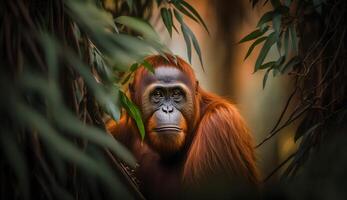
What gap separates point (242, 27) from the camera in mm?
4762

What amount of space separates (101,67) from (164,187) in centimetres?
123

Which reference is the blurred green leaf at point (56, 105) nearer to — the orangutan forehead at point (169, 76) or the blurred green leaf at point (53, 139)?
the blurred green leaf at point (53, 139)

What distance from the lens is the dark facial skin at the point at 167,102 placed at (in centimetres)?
323

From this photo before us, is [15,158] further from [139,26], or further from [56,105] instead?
[139,26]

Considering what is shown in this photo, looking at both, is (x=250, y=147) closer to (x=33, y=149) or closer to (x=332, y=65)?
(x=332, y=65)

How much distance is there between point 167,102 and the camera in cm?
334

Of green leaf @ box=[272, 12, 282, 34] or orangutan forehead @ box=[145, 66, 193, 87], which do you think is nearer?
green leaf @ box=[272, 12, 282, 34]

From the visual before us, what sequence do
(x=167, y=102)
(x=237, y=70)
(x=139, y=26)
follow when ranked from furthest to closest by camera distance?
(x=237, y=70) → (x=167, y=102) → (x=139, y=26)

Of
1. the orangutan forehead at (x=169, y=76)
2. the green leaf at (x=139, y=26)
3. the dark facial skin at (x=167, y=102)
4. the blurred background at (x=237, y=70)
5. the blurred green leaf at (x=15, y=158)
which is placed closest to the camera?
the blurred green leaf at (x=15, y=158)

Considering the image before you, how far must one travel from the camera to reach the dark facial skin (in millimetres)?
3229

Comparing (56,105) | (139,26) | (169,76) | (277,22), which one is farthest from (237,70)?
(56,105)

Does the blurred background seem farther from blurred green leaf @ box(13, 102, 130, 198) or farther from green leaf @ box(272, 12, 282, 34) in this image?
blurred green leaf @ box(13, 102, 130, 198)

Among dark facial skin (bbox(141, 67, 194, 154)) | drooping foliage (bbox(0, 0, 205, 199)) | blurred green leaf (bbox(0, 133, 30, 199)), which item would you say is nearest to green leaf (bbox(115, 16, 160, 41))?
drooping foliage (bbox(0, 0, 205, 199))

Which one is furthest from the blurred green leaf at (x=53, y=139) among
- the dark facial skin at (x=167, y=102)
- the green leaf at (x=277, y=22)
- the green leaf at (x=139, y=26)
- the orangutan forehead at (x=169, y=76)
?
the orangutan forehead at (x=169, y=76)
